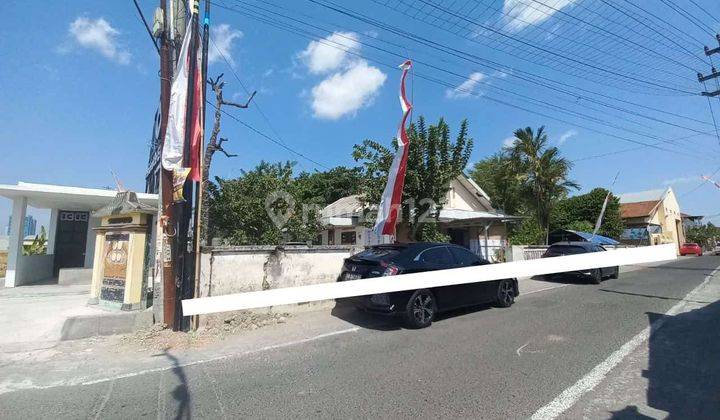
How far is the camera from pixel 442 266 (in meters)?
7.42

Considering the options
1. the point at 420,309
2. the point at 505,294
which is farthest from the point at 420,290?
the point at 505,294

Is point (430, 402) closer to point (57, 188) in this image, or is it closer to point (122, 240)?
point (122, 240)

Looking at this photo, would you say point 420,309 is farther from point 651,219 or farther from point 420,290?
point 651,219

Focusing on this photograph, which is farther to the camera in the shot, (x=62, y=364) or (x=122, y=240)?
(x=122, y=240)

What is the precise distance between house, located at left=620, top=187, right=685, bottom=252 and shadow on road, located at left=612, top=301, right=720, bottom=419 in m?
37.8

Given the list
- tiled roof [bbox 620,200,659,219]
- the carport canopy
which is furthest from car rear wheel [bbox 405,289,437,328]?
tiled roof [bbox 620,200,659,219]

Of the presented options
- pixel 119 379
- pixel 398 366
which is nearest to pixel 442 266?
pixel 398 366

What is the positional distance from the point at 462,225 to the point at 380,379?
47.7 feet

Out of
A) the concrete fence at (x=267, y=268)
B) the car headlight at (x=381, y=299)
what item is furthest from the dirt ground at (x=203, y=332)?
the car headlight at (x=381, y=299)

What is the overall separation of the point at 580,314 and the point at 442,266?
3058mm

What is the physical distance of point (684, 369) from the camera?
4.67 meters

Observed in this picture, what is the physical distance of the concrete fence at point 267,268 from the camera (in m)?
7.50

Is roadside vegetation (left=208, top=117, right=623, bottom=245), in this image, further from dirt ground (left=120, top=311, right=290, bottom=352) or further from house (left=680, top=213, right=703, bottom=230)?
house (left=680, top=213, right=703, bottom=230)

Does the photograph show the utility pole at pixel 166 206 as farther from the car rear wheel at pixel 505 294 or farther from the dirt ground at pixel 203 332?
the car rear wheel at pixel 505 294
